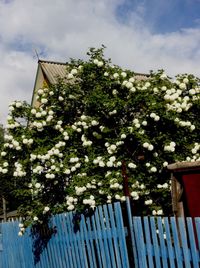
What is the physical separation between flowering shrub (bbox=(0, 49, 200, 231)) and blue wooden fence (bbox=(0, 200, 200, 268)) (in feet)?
2.19

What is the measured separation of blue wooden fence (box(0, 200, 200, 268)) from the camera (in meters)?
4.25

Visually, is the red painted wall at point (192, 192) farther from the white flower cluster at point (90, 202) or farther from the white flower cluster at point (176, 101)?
the white flower cluster at point (176, 101)

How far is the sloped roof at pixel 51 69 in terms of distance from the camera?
1739 cm

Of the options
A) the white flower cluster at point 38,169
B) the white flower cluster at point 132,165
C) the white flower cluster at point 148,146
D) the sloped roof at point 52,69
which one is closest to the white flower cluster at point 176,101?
the white flower cluster at point 148,146

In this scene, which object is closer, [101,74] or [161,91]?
[161,91]

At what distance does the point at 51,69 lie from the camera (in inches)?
714

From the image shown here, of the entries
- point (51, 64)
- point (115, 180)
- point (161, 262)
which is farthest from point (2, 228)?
point (51, 64)

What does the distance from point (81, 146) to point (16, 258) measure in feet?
11.9

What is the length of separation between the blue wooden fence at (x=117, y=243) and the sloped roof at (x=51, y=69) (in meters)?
10.1

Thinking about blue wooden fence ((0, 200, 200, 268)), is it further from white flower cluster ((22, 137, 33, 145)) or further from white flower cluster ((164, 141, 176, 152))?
white flower cluster ((22, 137, 33, 145))

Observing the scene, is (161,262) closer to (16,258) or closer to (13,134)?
(13,134)

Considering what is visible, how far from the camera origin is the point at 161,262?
185 inches

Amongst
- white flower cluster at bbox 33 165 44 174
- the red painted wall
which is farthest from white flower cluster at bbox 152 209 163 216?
white flower cluster at bbox 33 165 44 174

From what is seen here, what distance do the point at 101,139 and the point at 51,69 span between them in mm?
10857
